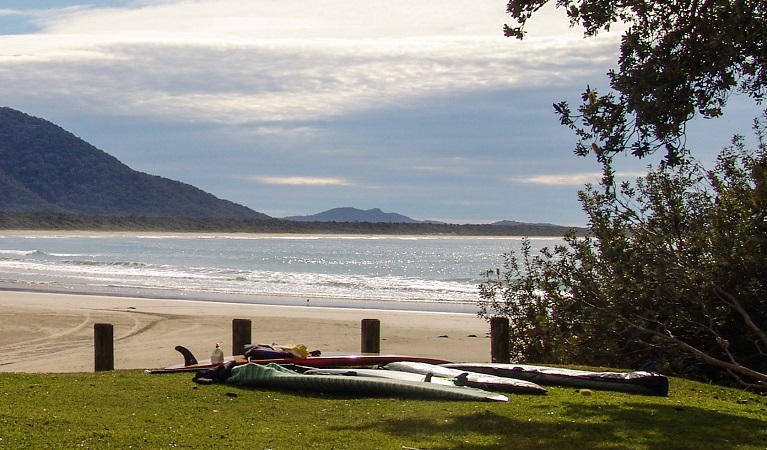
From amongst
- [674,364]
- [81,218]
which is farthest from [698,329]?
[81,218]

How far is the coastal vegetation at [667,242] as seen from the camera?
8617mm

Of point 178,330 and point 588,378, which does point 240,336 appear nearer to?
point 588,378

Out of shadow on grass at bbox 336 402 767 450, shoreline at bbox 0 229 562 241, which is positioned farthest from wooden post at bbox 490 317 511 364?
shoreline at bbox 0 229 562 241

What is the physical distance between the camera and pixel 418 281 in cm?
4025

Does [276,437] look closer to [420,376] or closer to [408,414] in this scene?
[408,414]

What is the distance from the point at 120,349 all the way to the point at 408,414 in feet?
31.9

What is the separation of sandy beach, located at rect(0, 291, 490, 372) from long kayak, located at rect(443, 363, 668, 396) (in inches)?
203

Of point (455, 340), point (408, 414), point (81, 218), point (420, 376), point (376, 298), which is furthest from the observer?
point (81, 218)

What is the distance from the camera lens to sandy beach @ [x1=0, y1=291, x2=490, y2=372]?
15539 mm

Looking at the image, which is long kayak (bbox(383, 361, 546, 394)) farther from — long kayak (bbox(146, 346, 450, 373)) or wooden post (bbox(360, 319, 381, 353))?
wooden post (bbox(360, 319, 381, 353))

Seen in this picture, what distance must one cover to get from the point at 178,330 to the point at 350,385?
10896 millimetres

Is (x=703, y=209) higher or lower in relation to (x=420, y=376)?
higher

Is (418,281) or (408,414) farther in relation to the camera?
(418,281)

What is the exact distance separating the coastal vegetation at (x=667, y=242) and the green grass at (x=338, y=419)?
1.95m
